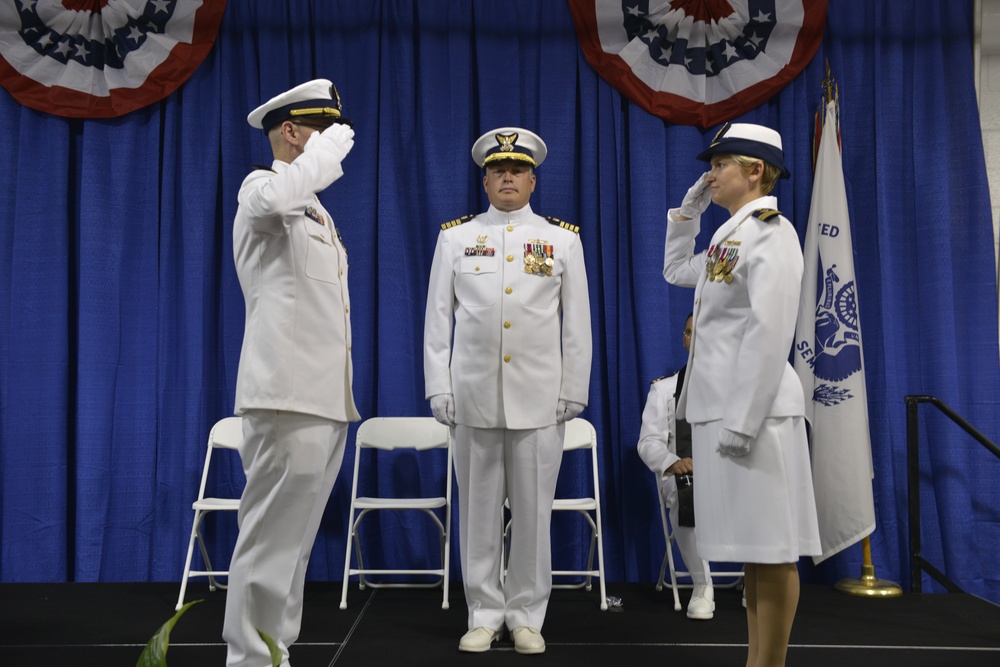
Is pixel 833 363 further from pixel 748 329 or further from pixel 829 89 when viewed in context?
pixel 748 329

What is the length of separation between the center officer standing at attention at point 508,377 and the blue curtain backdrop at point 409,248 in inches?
52.2

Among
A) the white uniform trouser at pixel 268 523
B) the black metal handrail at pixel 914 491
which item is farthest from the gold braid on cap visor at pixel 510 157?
the black metal handrail at pixel 914 491

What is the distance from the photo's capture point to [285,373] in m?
2.49

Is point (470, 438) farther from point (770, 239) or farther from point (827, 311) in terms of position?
point (827, 311)

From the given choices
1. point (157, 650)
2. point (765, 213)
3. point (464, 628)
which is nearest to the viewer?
point (157, 650)

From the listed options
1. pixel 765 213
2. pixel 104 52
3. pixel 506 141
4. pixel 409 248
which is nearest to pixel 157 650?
pixel 765 213

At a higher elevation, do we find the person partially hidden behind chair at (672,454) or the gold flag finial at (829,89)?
the gold flag finial at (829,89)

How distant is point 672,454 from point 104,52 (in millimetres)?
3763

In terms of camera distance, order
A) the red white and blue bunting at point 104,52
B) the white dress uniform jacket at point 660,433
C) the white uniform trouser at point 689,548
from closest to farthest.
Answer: the white uniform trouser at point 689,548, the white dress uniform jacket at point 660,433, the red white and blue bunting at point 104,52

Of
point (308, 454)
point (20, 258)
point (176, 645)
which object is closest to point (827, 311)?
point (308, 454)

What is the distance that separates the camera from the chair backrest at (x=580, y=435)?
4.34m

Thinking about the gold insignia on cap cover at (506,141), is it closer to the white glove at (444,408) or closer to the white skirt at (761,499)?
the white glove at (444,408)

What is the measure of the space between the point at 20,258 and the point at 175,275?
0.81 metres

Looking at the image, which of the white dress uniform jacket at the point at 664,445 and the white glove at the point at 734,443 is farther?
the white dress uniform jacket at the point at 664,445
